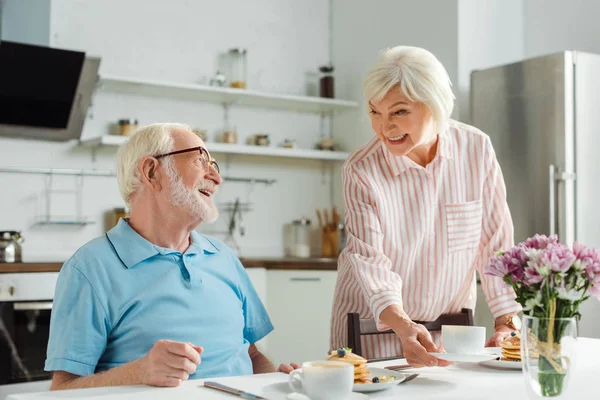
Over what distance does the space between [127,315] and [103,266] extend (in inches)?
4.9

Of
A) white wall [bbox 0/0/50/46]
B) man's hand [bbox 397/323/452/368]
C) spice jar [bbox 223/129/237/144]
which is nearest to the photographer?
man's hand [bbox 397/323/452/368]

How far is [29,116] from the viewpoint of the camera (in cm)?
397

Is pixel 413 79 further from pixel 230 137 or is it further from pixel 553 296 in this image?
pixel 230 137

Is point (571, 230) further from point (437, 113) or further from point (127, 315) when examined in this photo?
point (127, 315)

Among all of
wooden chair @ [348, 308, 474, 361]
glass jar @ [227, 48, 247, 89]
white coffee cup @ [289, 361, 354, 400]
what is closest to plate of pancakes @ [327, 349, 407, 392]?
white coffee cup @ [289, 361, 354, 400]

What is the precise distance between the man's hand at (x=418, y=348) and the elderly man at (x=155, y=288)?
1.37 ft

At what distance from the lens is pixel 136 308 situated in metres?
1.74

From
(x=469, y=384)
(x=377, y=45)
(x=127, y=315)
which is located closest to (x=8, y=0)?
(x=377, y=45)

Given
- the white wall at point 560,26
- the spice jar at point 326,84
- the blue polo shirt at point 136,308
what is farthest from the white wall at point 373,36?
the blue polo shirt at point 136,308

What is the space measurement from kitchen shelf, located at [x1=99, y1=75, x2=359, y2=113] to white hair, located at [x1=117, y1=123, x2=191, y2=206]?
2317mm

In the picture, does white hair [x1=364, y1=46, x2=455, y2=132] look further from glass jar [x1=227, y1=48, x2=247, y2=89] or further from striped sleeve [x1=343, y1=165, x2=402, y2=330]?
glass jar [x1=227, y1=48, x2=247, y2=89]

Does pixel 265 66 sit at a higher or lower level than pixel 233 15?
lower

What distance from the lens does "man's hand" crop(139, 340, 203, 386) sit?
1.38 meters

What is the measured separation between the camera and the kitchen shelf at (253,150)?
4105 millimetres
